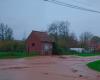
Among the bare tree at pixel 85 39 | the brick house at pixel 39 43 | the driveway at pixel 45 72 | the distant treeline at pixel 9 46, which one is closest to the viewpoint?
the driveway at pixel 45 72

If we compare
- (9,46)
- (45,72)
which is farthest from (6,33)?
(45,72)

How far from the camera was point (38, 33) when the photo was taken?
217 feet

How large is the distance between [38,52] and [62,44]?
66.4ft

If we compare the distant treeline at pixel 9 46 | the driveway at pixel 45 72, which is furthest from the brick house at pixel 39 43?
the driveway at pixel 45 72

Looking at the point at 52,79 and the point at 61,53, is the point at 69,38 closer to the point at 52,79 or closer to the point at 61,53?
the point at 61,53

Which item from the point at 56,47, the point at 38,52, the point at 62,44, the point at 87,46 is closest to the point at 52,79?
the point at 38,52

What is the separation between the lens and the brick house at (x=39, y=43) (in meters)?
63.2

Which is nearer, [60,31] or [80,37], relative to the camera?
[60,31]

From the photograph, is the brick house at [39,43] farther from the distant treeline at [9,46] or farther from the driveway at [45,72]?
the driveway at [45,72]

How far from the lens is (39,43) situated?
6356 centimetres

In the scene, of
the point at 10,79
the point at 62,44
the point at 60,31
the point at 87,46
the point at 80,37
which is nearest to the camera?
the point at 10,79

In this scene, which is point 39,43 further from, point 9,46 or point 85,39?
point 85,39

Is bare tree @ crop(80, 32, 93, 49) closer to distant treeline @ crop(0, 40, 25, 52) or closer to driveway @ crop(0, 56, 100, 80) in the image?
distant treeline @ crop(0, 40, 25, 52)

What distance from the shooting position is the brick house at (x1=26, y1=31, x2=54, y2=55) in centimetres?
6319
